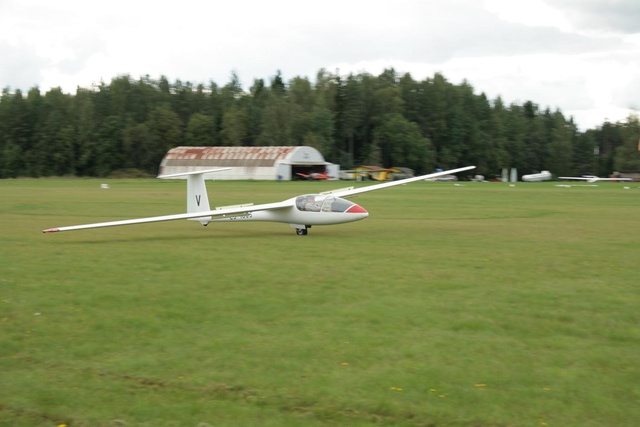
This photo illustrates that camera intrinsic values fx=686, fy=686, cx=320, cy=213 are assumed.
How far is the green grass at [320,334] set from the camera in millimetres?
8477

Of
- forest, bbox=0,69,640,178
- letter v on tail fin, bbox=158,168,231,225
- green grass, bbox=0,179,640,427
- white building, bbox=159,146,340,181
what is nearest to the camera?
green grass, bbox=0,179,640,427

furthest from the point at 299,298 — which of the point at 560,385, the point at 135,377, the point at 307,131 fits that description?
the point at 307,131

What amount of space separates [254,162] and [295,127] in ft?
96.5

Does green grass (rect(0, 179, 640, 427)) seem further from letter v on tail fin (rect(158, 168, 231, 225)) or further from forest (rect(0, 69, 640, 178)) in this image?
forest (rect(0, 69, 640, 178))

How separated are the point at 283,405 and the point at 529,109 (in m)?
157

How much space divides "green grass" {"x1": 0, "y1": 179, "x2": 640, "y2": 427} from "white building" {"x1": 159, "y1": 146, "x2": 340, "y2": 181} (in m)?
63.8

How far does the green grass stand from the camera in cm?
848

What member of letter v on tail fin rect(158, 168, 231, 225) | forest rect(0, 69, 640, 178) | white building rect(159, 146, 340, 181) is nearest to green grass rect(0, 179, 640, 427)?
letter v on tail fin rect(158, 168, 231, 225)

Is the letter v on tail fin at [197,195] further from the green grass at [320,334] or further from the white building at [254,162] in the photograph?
the white building at [254,162]

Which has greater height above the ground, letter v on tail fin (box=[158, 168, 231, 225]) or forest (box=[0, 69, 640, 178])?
forest (box=[0, 69, 640, 178])

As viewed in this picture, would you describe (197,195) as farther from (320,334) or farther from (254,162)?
(254,162)

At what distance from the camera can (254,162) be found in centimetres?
8675

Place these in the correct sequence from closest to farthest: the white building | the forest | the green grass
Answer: the green grass < the white building < the forest

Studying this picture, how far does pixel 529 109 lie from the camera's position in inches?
6132
